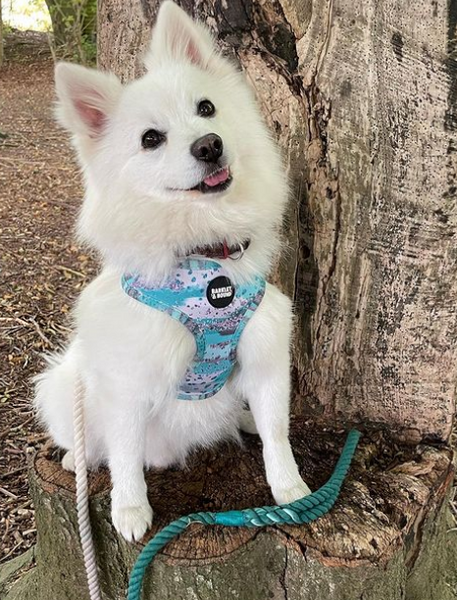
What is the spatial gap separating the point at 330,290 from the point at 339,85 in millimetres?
646

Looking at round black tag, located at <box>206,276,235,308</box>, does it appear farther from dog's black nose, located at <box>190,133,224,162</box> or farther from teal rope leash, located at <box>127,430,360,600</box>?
teal rope leash, located at <box>127,430,360,600</box>

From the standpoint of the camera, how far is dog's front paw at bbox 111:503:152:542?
Answer: 1701 mm

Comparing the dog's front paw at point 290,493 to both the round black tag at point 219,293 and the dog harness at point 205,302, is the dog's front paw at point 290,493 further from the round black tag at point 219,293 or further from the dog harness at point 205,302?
the round black tag at point 219,293

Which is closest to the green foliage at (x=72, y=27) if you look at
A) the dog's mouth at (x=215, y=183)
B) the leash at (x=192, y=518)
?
the dog's mouth at (x=215, y=183)

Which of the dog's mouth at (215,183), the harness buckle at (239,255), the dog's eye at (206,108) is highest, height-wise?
the dog's eye at (206,108)

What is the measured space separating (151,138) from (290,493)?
42.6 inches

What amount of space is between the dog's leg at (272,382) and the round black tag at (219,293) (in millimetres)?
124

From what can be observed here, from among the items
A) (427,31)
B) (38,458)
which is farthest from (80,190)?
(427,31)

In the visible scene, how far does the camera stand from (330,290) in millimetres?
2025

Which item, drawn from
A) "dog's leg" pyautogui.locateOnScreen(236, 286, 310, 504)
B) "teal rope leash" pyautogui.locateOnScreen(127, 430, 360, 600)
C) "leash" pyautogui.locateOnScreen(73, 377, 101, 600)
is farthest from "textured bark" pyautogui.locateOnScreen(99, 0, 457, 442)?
"leash" pyautogui.locateOnScreen(73, 377, 101, 600)

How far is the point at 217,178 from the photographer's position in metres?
1.59

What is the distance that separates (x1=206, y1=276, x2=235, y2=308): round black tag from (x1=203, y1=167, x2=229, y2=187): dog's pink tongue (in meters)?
0.26

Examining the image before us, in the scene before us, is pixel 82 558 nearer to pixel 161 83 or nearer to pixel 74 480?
pixel 74 480

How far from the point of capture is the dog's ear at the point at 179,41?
1.76 m
